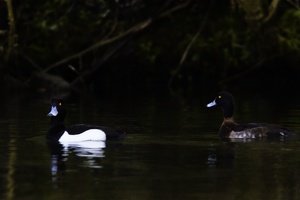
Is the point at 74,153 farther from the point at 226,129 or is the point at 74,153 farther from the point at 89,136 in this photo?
the point at 226,129

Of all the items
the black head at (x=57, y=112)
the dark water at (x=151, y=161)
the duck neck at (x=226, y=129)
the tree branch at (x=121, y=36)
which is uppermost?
the tree branch at (x=121, y=36)

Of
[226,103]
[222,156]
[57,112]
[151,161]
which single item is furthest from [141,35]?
[151,161]

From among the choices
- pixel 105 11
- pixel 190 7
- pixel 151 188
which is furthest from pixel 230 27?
pixel 151 188

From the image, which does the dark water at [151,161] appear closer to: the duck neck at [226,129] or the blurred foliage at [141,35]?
the duck neck at [226,129]

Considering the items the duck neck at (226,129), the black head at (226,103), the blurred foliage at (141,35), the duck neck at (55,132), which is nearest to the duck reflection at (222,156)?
the duck neck at (226,129)

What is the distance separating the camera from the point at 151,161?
1599 cm

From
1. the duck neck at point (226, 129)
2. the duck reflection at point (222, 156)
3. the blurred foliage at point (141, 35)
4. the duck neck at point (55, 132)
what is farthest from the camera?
the blurred foliage at point (141, 35)

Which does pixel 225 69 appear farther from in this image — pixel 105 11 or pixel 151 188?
pixel 151 188

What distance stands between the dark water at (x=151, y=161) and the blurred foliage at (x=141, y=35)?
9.42 metres

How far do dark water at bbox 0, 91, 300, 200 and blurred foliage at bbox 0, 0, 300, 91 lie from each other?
371 inches

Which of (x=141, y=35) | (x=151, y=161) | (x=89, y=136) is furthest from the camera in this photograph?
(x=141, y=35)

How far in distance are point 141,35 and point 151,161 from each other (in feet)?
64.0

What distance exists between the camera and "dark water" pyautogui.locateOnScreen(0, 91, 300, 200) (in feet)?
43.4

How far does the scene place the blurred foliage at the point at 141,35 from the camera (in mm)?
34219
